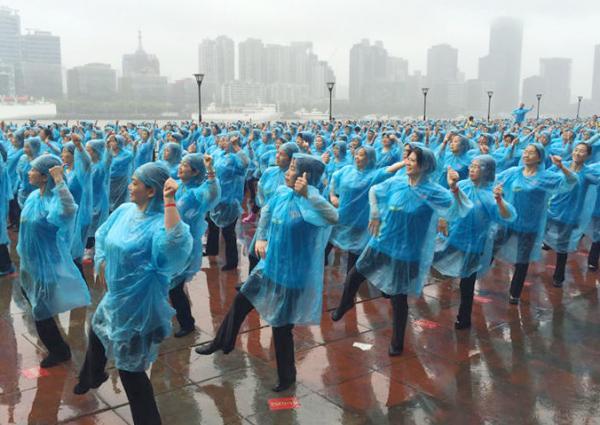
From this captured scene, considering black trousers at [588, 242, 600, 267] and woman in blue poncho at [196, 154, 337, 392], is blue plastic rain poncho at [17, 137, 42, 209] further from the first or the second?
black trousers at [588, 242, 600, 267]

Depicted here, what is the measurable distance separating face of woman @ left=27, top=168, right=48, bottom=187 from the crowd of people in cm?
1

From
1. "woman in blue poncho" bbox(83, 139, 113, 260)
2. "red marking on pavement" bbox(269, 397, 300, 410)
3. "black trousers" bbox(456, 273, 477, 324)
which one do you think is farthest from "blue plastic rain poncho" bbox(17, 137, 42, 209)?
"black trousers" bbox(456, 273, 477, 324)

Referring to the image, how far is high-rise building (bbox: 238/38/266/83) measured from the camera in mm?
121625

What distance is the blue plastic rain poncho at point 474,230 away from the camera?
19.1 feet

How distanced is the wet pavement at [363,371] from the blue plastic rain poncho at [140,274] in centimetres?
79

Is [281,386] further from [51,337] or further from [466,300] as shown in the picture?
[466,300]

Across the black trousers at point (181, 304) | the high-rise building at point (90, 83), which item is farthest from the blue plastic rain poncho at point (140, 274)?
the high-rise building at point (90, 83)

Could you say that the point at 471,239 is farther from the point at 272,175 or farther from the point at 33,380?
the point at 33,380

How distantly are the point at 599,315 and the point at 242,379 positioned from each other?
154 inches

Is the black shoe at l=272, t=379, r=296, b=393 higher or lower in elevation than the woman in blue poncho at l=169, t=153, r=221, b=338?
lower

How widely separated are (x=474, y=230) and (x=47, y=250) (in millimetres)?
3821

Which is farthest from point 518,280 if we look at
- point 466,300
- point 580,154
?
point 580,154

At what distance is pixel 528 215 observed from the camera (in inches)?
261

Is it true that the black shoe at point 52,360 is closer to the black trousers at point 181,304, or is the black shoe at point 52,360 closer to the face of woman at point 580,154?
the black trousers at point 181,304
